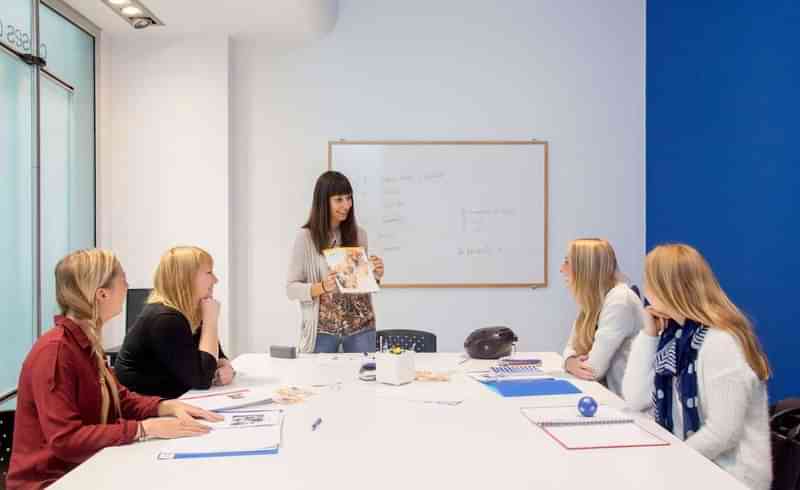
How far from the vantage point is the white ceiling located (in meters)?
3.95

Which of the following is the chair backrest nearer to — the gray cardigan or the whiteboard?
the gray cardigan

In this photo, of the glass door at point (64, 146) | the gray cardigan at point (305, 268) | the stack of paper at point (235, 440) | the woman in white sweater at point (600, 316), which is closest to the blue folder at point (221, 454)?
the stack of paper at point (235, 440)

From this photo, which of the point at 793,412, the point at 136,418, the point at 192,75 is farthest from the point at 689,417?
the point at 192,75

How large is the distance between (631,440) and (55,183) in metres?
3.60

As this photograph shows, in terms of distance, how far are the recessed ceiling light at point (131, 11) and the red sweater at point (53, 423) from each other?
2757mm

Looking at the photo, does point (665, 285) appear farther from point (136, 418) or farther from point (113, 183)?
point (113, 183)

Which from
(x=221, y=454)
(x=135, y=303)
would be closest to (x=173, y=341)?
(x=221, y=454)

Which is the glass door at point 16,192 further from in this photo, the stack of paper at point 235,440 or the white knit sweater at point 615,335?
the white knit sweater at point 615,335

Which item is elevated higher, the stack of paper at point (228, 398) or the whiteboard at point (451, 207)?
the whiteboard at point (451, 207)

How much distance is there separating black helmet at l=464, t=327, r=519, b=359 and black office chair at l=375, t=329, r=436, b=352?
0.53m

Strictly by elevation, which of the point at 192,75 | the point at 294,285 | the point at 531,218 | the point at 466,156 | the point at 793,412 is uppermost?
the point at 192,75

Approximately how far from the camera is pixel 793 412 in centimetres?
235

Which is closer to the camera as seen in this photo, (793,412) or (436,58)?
(793,412)

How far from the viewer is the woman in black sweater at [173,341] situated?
228cm
